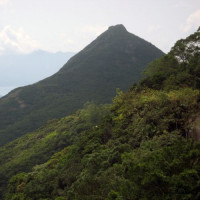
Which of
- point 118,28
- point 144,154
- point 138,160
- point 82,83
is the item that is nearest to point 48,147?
point 144,154

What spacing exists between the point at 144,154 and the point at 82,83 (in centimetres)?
7539

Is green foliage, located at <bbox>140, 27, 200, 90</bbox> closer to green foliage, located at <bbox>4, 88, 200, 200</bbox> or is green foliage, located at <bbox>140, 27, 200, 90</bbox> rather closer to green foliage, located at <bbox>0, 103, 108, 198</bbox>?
green foliage, located at <bbox>4, 88, 200, 200</bbox>

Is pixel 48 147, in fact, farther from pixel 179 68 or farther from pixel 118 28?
pixel 118 28

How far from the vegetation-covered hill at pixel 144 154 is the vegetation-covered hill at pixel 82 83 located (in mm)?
44277

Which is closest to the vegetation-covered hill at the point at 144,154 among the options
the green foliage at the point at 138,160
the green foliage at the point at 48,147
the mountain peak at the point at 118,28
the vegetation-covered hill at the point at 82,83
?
the green foliage at the point at 138,160

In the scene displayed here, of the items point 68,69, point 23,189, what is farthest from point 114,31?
point 23,189

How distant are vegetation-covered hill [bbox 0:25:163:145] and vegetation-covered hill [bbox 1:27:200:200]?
44277 millimetres

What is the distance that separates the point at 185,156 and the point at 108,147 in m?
7.83

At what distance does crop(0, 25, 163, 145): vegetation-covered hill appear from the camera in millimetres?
64938

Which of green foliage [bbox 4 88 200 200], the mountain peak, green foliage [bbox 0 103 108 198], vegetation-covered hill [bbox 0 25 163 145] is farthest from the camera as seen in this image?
the mountain peak

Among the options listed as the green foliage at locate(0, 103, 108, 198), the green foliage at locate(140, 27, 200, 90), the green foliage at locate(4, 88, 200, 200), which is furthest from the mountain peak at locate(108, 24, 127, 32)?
the green foliage at locate(4, 88, 200, 200)

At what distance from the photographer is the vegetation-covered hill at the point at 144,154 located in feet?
19.7

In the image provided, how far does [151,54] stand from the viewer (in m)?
96.3

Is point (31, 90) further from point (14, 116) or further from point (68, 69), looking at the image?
point (68, 69)
